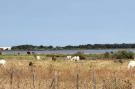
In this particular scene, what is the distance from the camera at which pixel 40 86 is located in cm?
2142

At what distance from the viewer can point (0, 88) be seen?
20.0 meters

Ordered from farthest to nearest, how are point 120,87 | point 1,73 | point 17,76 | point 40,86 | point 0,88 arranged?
1. point 1,73
2. point 17,76
3. point 40,86
4. point 0,88
5. point 120,87

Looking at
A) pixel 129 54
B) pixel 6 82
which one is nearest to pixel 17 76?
pixel 6 82

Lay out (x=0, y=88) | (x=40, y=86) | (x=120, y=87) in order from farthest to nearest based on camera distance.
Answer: (x=40, y=86)
(x=0, y=88)
(x=120, y=87)

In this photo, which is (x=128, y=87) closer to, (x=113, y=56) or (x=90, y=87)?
(x=90, y=87)

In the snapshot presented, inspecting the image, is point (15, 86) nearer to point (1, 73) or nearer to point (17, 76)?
point (17, 76)

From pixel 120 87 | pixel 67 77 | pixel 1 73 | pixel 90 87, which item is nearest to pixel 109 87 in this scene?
pixel 120 87

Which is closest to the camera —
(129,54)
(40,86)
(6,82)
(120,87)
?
(120,87)

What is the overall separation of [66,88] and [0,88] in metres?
3.39

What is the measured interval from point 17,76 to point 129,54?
169ft

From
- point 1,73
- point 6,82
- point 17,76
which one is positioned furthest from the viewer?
point 1,73

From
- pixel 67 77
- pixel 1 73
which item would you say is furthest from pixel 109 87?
pixel 1 73

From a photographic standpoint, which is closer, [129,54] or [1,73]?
[1,73]

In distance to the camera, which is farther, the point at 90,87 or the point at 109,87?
the point at 90,87
